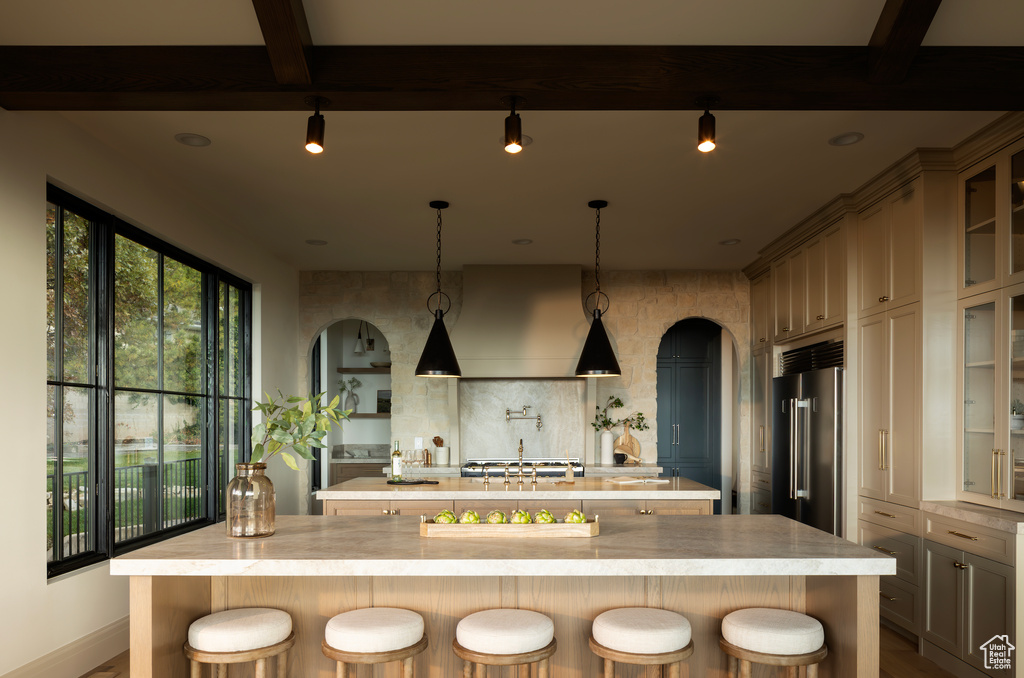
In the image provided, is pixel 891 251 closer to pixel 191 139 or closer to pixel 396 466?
pixel 396 466

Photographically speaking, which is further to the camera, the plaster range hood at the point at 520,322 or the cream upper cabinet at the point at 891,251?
the plaster range hood at the point at 520,322

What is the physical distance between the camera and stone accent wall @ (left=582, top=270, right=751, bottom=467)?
23.2 feet

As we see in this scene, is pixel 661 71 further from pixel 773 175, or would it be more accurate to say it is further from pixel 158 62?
pixel 158 62

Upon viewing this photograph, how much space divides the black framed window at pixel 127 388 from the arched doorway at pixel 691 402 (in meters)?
5.00

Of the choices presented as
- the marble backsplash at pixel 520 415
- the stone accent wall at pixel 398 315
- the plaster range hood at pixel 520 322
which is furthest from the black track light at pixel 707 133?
the stone accent wall at pixel 398 315

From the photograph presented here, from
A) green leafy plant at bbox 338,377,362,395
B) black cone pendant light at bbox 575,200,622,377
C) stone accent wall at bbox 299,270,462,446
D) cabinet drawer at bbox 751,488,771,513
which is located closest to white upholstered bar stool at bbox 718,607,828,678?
black cone pendant light at bbox 575,200,622,377

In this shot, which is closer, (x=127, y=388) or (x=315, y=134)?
(x=315, y=134)

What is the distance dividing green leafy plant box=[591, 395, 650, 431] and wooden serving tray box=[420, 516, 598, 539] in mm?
4292

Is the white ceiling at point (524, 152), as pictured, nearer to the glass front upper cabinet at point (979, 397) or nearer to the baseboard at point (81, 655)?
the glass front upper cabinet at point (979, 397)

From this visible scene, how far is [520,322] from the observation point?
6555 millimetres

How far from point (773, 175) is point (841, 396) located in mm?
1483

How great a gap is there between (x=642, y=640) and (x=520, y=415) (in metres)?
4.85

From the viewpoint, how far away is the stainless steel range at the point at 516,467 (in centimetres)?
566

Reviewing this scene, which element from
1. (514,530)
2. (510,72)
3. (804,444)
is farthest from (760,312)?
(514,530)
